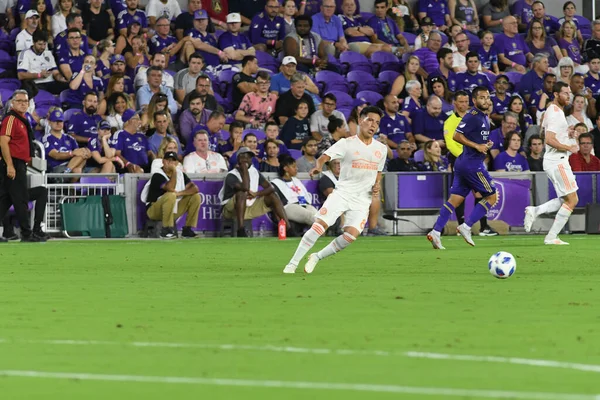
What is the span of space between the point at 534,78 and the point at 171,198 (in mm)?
9458

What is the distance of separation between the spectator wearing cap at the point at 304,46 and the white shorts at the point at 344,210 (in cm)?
1241

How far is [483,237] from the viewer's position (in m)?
21.0

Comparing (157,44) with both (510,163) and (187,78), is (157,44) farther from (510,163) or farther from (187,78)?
(510,163)

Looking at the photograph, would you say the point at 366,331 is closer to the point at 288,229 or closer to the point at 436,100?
the point at 288,229

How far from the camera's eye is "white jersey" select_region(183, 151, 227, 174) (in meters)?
21.7

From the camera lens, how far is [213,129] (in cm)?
2231

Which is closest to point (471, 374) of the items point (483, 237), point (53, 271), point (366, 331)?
point (366, 331)

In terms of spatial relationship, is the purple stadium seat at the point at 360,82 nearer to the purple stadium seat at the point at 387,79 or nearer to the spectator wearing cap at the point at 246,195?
the purple stadium seat at the point at 387,79

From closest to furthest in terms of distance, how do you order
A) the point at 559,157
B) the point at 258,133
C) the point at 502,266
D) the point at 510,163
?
the point at 502,266 < the point at 559,157 < the point at 258,133 < the point at 510,163

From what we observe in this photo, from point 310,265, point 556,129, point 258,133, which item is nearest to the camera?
point 310,265

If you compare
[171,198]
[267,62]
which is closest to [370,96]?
[267,62]

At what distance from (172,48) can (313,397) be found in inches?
762

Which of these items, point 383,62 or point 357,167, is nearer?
point 357,167

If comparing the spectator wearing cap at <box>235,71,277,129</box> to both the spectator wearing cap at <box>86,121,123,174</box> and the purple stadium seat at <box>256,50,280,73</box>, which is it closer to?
the purple stadium seat at <box>256,50,280,73</box>
